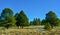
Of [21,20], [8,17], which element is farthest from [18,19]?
[8,17]

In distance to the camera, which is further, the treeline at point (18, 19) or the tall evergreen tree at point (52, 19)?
the tall evergreen tree at point (52, 19)

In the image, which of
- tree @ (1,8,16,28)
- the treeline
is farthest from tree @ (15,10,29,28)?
tree @ (1,8,16,28)

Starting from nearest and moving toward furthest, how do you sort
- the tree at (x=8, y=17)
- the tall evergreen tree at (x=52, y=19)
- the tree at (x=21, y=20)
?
1. the tree at (x=8, y=17)
2. the tall evergreen tree at (x=52, y=19)
3. the tree at (x=21, y=20)

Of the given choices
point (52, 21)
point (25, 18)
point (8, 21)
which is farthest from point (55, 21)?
point (8, 21)

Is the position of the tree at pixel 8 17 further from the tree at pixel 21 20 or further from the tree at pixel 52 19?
the tree at pixel 52 19

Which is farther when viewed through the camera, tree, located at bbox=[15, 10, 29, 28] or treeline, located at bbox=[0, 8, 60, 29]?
tree, located at bbox=[15, 10, 29, 28]

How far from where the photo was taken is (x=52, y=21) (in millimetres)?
63156

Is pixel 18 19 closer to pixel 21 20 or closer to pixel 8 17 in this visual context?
pixel 21 20

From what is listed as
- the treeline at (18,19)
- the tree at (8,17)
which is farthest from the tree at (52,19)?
the tree at (8,17)

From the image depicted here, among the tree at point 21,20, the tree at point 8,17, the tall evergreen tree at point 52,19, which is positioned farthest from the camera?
the tree at point 21,20

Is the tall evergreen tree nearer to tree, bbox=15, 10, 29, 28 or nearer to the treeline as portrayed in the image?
the treeline

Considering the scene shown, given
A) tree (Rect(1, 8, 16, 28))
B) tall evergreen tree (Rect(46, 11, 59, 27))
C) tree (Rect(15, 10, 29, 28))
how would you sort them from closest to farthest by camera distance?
tree (Rect(1, 8, 16, 28)) → tall evergreen tree (Rect(46, 11, 59, 27)) → tree (Rect(15, 10, 29, 28))

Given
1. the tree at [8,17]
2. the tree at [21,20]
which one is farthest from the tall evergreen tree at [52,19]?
the tree at [8,17]

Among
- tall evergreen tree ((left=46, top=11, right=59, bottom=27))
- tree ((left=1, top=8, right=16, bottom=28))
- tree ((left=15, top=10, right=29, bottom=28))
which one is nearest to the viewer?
tree ((left=1, top=8, right=16, bottom=28))
